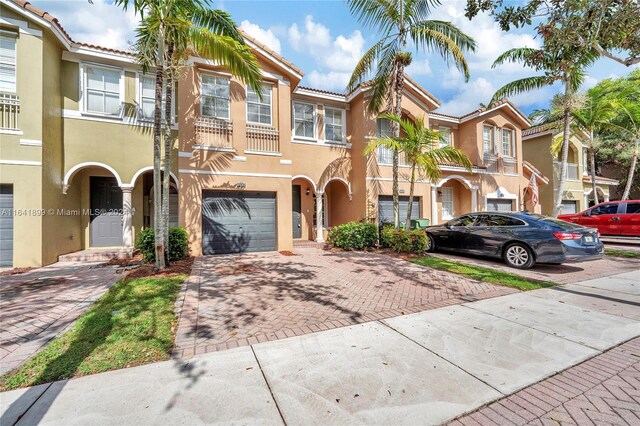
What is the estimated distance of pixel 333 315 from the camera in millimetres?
4703

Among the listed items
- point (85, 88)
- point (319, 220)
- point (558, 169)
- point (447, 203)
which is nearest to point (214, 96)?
point (85, 88)

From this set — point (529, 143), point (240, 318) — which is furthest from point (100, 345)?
point (529, 143)

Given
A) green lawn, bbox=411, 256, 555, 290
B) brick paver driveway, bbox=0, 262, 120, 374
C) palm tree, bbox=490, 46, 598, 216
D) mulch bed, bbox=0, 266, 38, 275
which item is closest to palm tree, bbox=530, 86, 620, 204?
palm tree, bbox=490, 46, 598, 216

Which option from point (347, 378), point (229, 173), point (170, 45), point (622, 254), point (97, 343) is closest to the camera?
point (347, 378)

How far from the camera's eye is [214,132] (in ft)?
35.2

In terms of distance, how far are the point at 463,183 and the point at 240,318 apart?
15.9 metres

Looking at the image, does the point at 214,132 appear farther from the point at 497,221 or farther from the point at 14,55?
the point at 497,221

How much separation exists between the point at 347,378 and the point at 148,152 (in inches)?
439

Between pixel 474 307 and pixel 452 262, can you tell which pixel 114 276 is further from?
pixel 452 262

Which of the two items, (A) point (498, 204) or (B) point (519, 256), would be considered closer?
(B) point (519, 256)

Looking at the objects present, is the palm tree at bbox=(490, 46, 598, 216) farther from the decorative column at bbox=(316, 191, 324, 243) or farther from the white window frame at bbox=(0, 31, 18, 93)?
the white window frame at bbox=(0, 31, 18, 93)

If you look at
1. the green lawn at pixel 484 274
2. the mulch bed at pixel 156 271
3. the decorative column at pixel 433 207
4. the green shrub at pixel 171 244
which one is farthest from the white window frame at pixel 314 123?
the mulch bed at pixel 156 271

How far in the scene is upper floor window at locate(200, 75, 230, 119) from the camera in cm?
1080

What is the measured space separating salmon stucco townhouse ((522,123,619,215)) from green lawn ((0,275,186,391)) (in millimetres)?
24651
